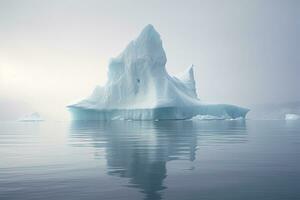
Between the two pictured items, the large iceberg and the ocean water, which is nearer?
the ocean water

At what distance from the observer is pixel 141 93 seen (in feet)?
266

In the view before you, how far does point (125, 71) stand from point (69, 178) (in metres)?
74.3

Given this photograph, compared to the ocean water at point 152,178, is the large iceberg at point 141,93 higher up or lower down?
higher up

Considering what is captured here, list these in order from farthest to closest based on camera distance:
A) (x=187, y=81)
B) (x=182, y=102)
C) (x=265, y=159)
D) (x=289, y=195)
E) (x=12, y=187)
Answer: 1. (x=187, y=81)
2. (x=182, y=102)
3. (x=265, y=159)
4. (x=12, y=187)
5. (x=289, y=195)

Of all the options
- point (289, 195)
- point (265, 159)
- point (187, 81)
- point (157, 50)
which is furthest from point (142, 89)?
point (289, 195)

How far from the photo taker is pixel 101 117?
85.3 meters

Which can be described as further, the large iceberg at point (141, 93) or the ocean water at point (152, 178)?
the large iceberg at point (141, 93)

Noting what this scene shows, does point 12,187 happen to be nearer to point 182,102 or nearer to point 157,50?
point 182,102

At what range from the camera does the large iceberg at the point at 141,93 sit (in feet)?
255

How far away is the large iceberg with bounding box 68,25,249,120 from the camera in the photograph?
77.6 m

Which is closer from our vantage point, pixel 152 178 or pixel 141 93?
pixel 152 178

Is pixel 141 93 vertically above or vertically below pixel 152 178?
above

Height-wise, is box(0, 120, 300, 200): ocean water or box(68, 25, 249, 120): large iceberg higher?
box(68, 25, 249, 120): large iceberg

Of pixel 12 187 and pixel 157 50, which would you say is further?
pixel 157 50
